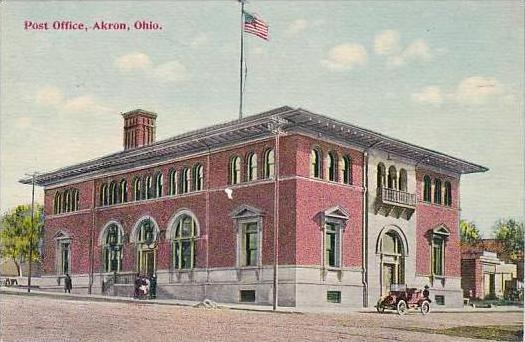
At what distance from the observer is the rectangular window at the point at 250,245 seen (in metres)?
19.4

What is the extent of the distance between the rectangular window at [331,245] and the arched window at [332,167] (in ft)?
3.75

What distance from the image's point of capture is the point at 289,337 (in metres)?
14.0

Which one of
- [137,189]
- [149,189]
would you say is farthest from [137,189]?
[149,189]

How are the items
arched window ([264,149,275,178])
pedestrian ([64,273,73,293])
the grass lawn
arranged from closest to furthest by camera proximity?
the grass lawn < arched window ([264,149,275,178]) < pedestrian ([64,273,73,293])

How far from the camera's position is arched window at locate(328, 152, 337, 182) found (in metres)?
20.1

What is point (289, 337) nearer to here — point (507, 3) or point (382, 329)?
point (382, 329)

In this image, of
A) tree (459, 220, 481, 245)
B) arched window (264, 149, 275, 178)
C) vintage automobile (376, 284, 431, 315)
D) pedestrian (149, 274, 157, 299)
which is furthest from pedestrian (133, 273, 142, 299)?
tree (459, 220, 481, 245)

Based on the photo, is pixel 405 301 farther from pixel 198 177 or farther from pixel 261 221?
pixel 198 177

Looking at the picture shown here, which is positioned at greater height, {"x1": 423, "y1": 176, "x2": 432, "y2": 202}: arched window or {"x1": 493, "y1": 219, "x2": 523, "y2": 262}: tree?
{"x1": 423, "y1": 176, "x2": 432, "y2": 202}: arched window

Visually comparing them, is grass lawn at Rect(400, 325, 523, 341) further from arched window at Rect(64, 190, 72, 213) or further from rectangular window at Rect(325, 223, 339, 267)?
arched window at Rect(64, 190, 72, 213)

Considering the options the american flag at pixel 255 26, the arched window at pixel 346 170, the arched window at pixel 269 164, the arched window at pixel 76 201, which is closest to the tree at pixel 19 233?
the arched window at pixel 76 201

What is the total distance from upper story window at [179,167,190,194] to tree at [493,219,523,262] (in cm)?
782

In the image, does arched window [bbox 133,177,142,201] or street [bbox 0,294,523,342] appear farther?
arched window [bbox 133,177,142,201]

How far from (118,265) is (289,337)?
7491 mm
